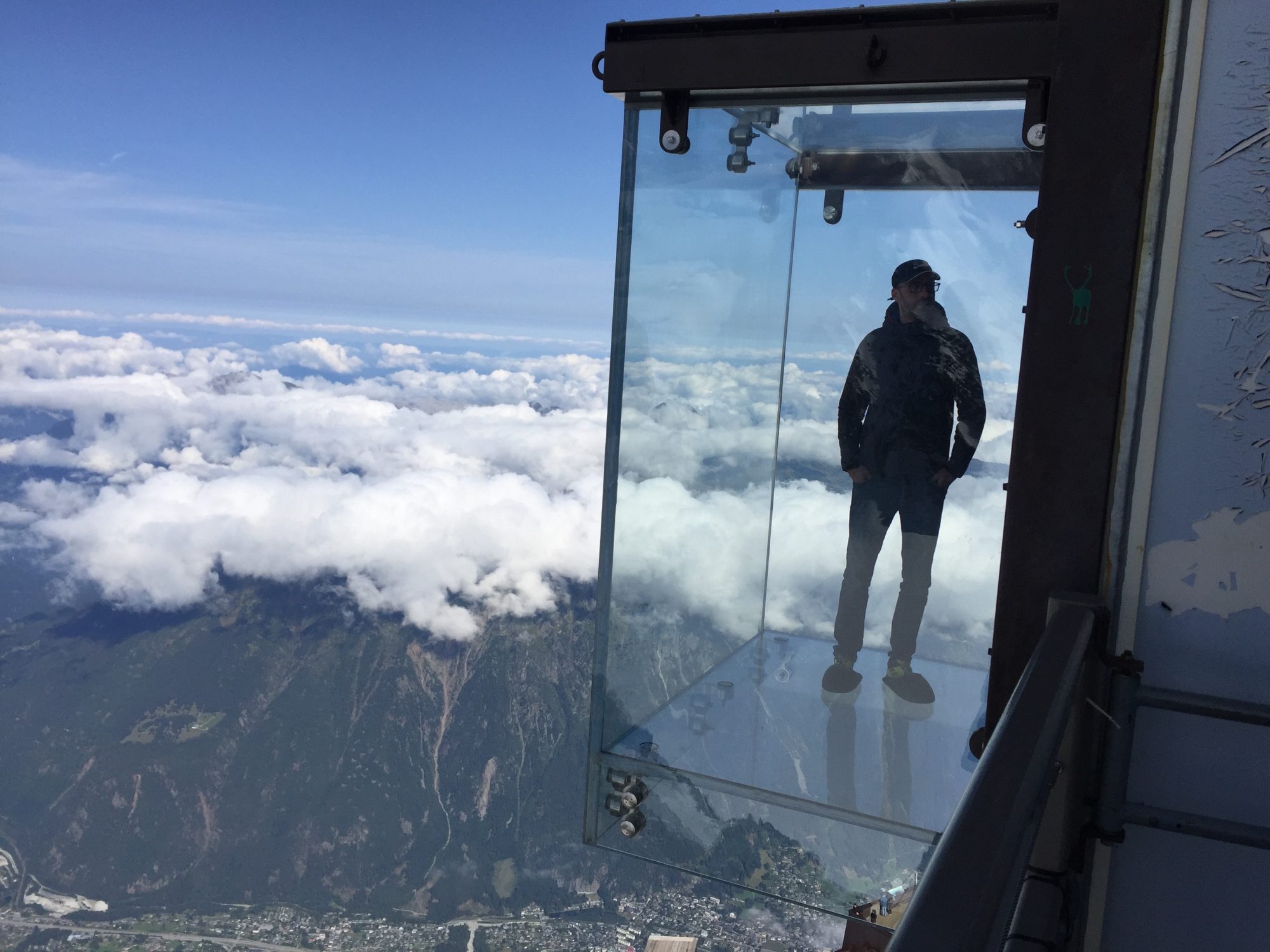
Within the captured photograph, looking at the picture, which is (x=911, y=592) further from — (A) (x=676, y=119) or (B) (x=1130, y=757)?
(A) (x=676, y=119)

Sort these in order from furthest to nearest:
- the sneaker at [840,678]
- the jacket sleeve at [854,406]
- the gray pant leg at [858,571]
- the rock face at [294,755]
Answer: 1. the rock face at [294,755]
2. the sneaker at [840,678]
3. the gray pant leg at [858,571]
4. the jacket sleeve at [854,406]

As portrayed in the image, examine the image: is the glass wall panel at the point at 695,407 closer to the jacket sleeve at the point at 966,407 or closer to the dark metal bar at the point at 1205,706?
the jacket sleeve at the point at 966,407

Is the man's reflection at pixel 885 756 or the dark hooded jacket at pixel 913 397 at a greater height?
the dark hooded jacket at pixel 913 397

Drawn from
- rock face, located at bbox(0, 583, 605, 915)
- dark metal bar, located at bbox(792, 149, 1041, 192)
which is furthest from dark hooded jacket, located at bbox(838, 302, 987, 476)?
rock face, located at bbox(0, 583, 605, 915)

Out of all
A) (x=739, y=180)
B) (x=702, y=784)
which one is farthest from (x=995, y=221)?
(x=702, y=784)

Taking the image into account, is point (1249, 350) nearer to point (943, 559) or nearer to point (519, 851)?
point (943, 559)

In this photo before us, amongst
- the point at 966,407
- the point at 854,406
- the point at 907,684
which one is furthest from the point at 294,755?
the point at 966,407

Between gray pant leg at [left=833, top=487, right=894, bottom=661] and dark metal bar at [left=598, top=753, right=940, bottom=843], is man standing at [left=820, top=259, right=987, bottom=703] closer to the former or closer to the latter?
gray pant leg at [left=833, top=487, right=894, bottom=661]

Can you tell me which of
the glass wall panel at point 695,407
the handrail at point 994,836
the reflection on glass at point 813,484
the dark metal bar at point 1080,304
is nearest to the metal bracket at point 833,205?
the reflection on glass at point 813,484
